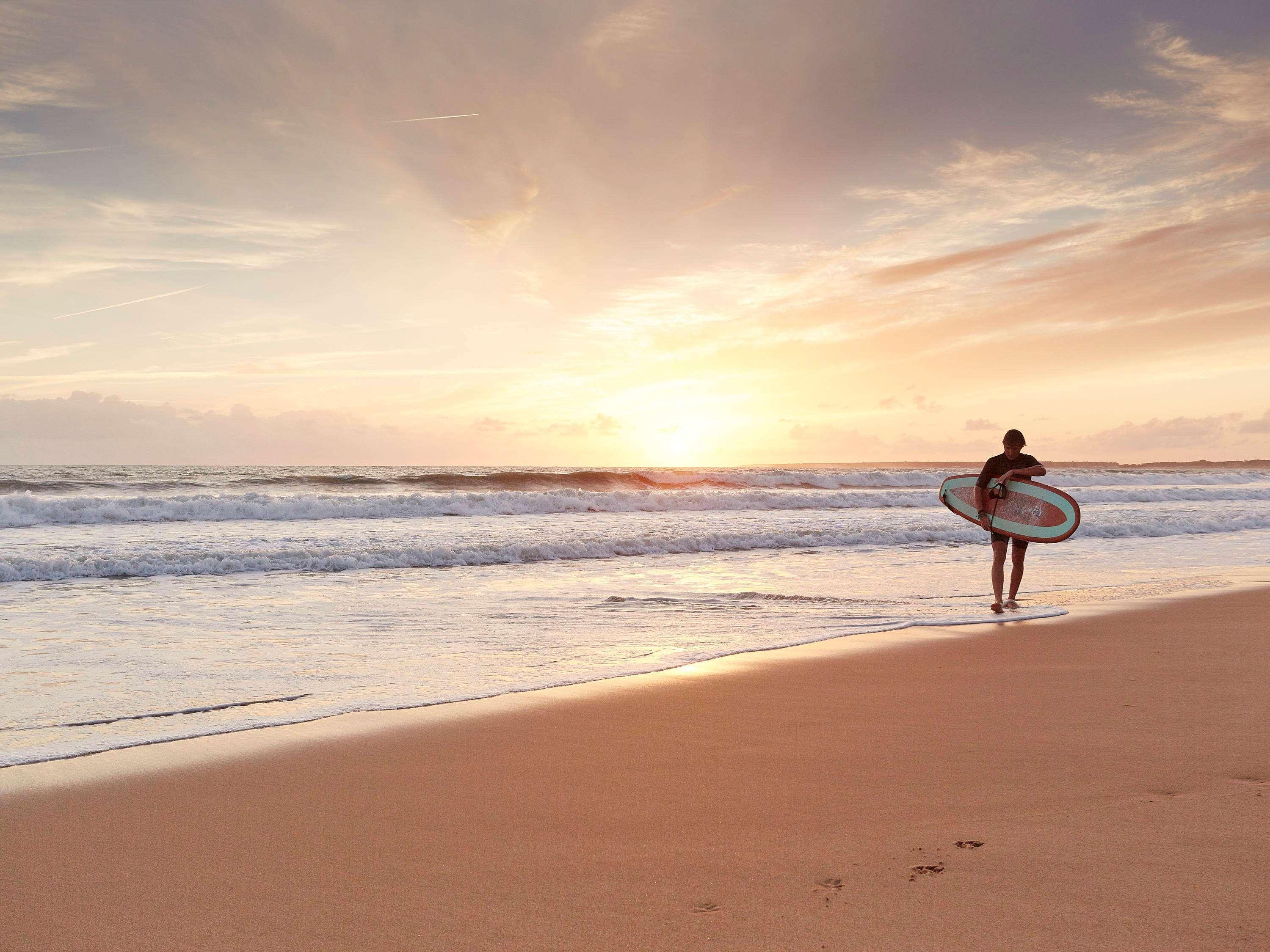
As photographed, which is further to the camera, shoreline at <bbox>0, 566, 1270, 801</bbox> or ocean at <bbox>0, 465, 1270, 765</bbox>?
ocean at <bbox>0, 465, 1270, 765</bbox>

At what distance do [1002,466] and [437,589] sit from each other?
269 inches

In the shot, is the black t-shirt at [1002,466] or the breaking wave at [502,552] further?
the breaking wave at [502,552]

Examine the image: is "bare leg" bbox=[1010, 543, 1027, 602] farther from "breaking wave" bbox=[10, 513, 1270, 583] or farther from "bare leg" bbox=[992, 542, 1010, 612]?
"breaking wave" bbox=[10, 513, 1270, 583]

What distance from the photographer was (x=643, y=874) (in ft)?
8.34

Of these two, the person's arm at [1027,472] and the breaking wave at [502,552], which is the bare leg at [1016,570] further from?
the breaking wave at [502,552]

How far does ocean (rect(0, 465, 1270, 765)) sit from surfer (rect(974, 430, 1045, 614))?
409 mm

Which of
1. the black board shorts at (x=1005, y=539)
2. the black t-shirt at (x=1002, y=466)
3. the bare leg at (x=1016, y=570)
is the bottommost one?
the bare leg at (x=1016, y=570)

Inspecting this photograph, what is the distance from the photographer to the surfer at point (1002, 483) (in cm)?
870

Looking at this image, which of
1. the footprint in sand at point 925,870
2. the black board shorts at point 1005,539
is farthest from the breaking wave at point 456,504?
the footprint in sand at point 925,870

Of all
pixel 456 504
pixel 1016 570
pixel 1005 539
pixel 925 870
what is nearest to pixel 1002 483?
pixel 1005 539

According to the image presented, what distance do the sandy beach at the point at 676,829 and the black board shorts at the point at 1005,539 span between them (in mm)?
4138

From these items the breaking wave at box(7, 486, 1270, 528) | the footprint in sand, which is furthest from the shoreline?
the breaking wave at box(7, 486, 1270, 528)

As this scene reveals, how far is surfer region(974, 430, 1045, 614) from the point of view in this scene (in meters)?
8.70

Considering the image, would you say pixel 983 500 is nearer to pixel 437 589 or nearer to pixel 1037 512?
pixel 1037 512
